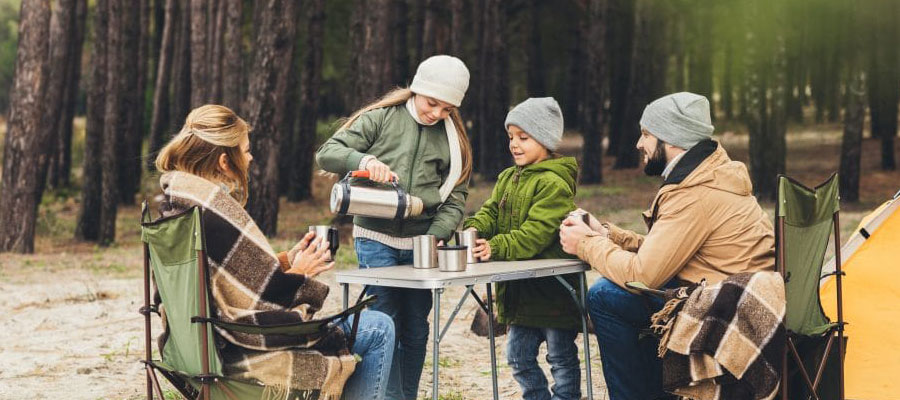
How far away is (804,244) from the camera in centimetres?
419

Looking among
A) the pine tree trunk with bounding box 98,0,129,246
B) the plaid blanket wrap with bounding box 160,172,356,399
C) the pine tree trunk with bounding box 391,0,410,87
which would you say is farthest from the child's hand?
the pine tree trunk with bounding box 391,0,410,87

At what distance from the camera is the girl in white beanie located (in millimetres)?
4805

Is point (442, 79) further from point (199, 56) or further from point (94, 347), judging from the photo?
point (199, 56)

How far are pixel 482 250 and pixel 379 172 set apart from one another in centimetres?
59

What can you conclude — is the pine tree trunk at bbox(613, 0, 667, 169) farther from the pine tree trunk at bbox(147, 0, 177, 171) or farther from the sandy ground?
the sandy ground

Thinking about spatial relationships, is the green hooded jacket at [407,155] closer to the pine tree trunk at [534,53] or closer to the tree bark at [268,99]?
the tree bark at [268,99]

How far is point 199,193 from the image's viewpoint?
3689 mm

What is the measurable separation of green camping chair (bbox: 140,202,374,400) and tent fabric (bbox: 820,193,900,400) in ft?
8.63

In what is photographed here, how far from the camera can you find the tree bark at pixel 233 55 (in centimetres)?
1524

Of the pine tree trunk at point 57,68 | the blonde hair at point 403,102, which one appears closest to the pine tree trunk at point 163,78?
the pine tree trunk at point 57,68

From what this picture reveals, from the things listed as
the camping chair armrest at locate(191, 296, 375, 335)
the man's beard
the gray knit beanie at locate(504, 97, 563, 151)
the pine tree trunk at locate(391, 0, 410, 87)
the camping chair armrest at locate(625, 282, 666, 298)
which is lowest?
the camping chair armrest at locate(191, 296, 375, 335)


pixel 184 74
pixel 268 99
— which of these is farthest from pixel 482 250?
pixel 184 74

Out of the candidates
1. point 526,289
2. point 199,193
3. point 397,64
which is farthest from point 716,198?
point 397,64

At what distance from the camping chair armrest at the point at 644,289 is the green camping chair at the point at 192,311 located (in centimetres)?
104
